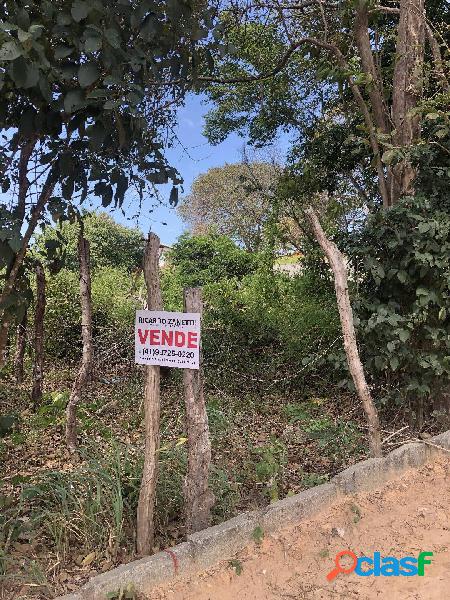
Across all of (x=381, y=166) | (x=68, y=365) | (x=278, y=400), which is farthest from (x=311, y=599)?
(x=68, y=365)

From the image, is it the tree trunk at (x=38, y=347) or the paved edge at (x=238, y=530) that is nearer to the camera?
the paved edge at (x=238, y=530)

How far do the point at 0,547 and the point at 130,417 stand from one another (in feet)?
9.05

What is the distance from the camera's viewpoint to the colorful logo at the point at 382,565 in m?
2.89

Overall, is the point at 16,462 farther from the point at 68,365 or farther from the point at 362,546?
the point at 68,365

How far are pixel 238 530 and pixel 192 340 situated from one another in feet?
3.70

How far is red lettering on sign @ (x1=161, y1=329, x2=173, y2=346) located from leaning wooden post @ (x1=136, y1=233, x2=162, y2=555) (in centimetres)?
15

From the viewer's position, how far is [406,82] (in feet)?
17.3

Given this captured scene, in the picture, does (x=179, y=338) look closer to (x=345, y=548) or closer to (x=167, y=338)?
(x=167, y=338)

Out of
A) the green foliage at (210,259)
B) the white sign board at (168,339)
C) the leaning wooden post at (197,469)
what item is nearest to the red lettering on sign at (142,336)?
the white sign board at (168,339)

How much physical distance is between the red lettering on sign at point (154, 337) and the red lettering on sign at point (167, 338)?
0.03 metres

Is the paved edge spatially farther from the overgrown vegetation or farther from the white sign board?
the white sign board

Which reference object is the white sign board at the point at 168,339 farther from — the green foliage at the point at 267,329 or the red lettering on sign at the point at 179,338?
the green foliage at the point at 267,329

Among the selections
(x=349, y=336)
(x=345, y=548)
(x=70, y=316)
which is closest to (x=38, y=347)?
(x=70, y=316)

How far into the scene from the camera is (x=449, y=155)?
15.4ft
